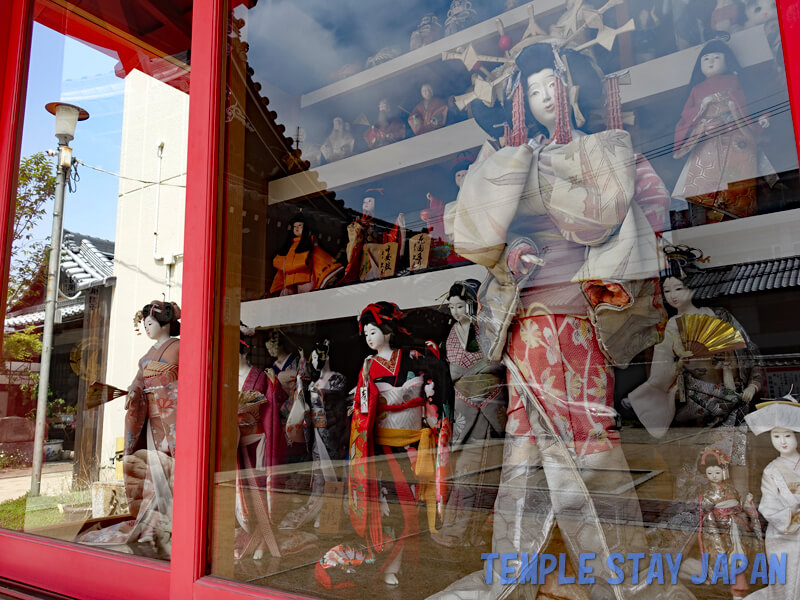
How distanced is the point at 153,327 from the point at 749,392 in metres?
2.27

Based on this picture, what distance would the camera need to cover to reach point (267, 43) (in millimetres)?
2941

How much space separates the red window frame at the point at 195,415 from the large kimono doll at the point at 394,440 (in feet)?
2.99

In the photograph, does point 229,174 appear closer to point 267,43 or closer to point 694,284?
point 267,43

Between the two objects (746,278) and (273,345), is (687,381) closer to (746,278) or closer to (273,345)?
(746,278)

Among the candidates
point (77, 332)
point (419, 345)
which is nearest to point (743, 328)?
point (419, 345)

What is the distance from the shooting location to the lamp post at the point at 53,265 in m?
2.61

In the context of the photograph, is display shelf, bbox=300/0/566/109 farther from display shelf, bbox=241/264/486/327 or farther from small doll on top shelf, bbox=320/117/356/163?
display shelf, bbox=241/264/486/327

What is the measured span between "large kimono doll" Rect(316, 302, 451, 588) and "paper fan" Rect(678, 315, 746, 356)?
3.64ft

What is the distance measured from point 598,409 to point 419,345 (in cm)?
126

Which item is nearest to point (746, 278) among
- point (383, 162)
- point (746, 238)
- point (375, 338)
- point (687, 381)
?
point (746, 238)

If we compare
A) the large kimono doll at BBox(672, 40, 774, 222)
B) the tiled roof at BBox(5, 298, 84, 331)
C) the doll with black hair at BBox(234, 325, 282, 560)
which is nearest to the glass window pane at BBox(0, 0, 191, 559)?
the tiled roof at BBox(5, 298, 84, 331)

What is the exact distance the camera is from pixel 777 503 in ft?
4.33

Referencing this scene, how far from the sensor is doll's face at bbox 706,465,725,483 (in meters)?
1.67

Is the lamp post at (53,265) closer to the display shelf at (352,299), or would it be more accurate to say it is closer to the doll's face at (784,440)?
the display shelf at (352,299)
